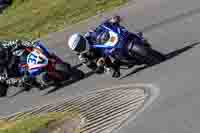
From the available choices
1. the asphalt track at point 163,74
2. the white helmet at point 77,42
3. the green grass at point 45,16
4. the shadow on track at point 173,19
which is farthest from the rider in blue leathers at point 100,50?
the green grass at point 45,16

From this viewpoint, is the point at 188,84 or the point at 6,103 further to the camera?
the point at 6,103

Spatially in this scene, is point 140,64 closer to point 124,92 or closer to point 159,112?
point 124,92

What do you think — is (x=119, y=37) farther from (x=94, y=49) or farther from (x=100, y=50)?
(x=94, y=49)

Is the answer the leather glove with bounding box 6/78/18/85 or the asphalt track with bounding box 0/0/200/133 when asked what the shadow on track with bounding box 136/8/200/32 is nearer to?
the asphalt track with bounding box 0/0/200/133

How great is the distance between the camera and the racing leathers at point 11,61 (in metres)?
19.8

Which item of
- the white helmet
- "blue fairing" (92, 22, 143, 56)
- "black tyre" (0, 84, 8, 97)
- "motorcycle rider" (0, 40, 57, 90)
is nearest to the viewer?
"blue fairing" (92, 22, 143, 56)

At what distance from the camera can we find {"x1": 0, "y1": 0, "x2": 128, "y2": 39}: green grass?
2919 cm

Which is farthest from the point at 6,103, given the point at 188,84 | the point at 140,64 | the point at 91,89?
the point at 188,84

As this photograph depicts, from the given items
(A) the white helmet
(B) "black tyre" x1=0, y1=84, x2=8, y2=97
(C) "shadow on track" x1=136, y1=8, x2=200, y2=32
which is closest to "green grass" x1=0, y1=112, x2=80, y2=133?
(A) the white helmet

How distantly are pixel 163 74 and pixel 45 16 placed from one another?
54.4ft

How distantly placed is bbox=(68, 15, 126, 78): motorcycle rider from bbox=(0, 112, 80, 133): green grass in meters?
2.40

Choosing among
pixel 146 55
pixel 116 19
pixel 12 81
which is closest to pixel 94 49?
pixel 116 19

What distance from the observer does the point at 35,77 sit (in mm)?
19547

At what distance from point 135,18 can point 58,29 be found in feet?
17.4
